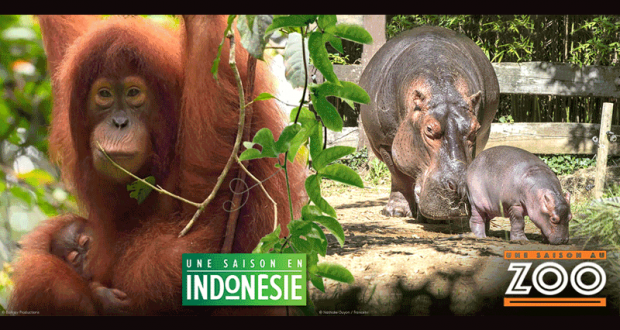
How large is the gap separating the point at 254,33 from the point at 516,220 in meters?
1.56

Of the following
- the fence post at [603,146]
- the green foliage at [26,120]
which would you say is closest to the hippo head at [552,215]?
the fence post at [603,146]

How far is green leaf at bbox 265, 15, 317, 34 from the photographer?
100 cm

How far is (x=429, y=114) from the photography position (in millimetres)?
2436

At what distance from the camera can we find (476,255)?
1633 millimetres

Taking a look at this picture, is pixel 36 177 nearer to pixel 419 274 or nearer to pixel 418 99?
pixel 419 274

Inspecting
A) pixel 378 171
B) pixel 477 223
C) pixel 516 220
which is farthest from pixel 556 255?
pixel 378 171

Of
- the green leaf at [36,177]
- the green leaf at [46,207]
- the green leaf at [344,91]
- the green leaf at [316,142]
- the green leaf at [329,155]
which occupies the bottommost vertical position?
the green leaf at [46,207]

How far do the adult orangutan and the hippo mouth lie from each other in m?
1.10

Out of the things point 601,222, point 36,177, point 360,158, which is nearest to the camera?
point 601,222

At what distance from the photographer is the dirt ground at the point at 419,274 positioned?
1.32 m

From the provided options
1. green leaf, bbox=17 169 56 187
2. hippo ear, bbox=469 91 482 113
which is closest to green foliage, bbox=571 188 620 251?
hippo ear, bbox=469 91 482 113

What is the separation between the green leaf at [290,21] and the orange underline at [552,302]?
2.44 ft

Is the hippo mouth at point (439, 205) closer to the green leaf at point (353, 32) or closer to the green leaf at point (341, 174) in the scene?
the green leaf at point (341, 174)

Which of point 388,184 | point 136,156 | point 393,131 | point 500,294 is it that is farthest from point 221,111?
point 388,184
